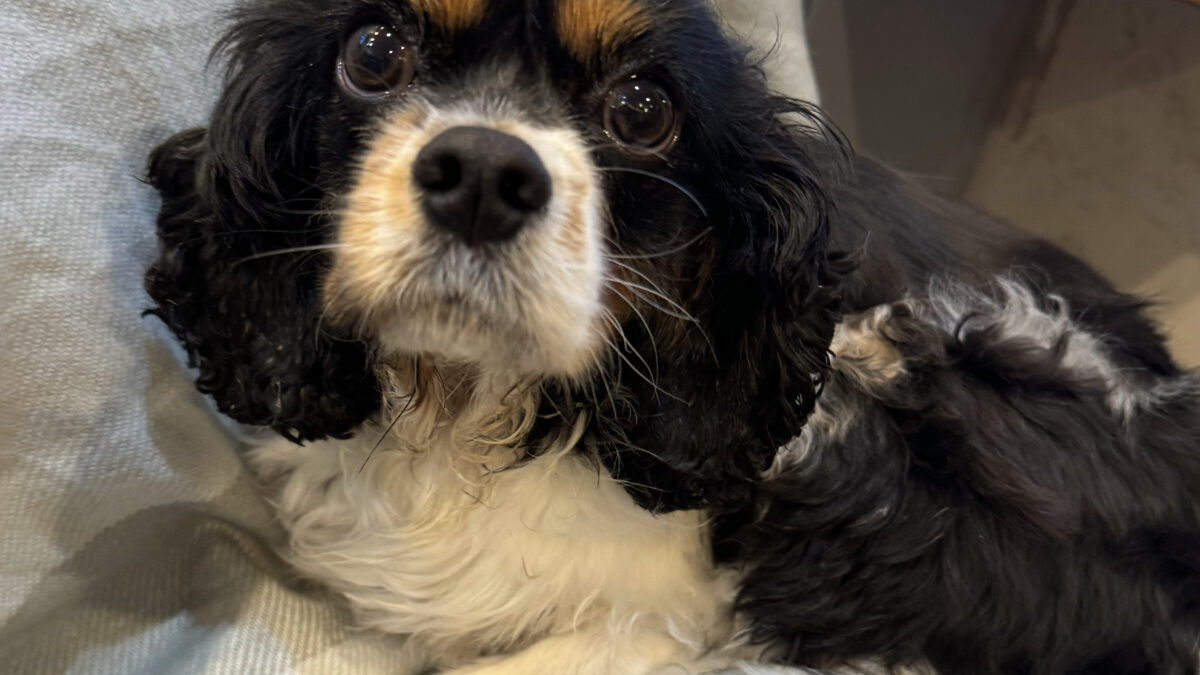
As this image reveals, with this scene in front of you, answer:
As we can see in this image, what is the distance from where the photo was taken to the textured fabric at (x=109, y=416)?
3.90ft

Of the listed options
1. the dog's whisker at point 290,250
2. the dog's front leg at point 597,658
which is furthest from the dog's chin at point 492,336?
the dog's front leg at point 597,658

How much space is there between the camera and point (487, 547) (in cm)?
144

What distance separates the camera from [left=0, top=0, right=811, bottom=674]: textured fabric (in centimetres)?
119

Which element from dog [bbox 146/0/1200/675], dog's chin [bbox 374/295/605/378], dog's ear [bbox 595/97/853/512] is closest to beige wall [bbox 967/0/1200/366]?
dog [bbox 146/0/1200/675]

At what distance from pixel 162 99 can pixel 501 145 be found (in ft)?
2.27

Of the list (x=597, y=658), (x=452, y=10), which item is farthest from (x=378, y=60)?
(x=597, y=658)

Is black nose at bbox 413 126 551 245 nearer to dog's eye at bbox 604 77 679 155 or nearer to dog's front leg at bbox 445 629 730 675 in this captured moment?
dog's eye at bbox 604 77 679 155

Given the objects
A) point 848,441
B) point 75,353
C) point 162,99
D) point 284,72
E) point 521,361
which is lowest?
point 848,441

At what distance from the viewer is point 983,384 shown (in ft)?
4.93

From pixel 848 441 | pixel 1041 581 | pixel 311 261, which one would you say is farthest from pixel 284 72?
pixel 1041 581

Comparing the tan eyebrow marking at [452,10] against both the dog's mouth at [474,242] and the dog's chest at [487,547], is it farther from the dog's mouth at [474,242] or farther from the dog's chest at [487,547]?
the dog's chest at [487,547]

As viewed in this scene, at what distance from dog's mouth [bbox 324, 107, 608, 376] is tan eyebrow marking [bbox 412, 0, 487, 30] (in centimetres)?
10

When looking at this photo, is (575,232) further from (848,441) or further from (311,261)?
(848,441)

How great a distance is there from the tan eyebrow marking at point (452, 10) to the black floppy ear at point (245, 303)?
0.30m
